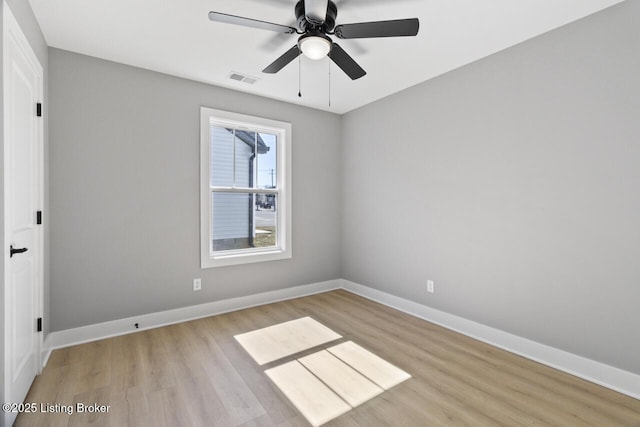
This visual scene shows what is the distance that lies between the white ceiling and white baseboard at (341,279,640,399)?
2.59 m

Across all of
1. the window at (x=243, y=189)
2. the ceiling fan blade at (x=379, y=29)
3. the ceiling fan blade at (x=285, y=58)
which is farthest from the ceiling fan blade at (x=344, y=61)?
the window at (x=243, y=189)

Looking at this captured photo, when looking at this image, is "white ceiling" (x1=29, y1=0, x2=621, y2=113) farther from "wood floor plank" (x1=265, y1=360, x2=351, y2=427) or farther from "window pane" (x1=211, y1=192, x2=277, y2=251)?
"wood floor plank" (x1=265, y1=360, x2=351, y2=427)

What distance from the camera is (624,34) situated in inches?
81.9

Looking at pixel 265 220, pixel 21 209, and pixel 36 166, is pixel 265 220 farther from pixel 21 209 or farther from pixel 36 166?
pixel 21 209

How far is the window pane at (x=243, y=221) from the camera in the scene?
3699mm

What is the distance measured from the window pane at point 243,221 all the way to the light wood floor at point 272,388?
1.14m

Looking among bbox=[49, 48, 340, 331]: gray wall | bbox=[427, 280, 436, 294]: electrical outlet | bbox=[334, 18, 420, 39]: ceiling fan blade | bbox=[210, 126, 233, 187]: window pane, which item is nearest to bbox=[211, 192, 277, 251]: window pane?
bbox=[210, 126, 233, 187]: window pane

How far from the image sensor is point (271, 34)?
251 centimetres

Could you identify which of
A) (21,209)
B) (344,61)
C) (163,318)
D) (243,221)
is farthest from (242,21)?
(163,318)

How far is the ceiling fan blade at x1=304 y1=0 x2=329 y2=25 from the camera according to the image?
187 centimetres

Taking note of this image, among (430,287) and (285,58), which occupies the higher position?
(285,58)

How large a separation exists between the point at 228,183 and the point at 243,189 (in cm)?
20

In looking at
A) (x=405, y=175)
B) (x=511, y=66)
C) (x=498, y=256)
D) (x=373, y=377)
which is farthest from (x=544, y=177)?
(x=373, y=377)

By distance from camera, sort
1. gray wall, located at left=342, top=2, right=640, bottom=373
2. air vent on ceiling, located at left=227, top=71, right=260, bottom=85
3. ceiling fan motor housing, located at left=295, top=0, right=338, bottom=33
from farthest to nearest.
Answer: air vent on ceiling, located at left=227, top=71, right=260, bottom=85 → gray wall, located at left=342, top=2, right=640, bottom=373 → ceiling fan motor housing, located at left=295, top=0, right=338, bottom=33
